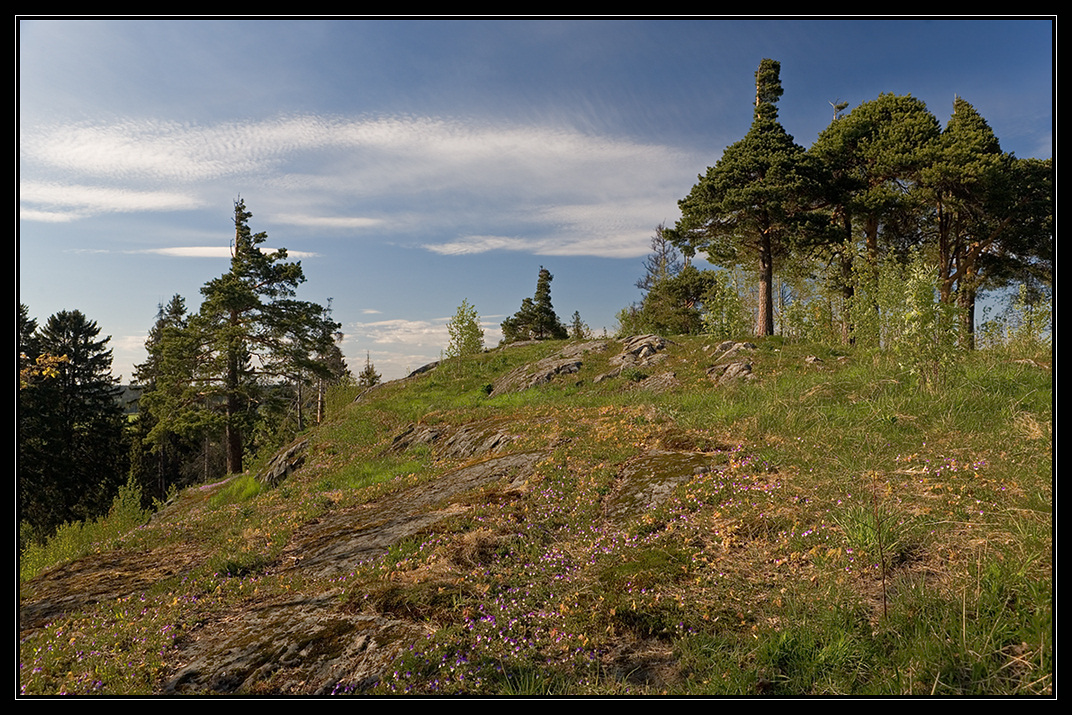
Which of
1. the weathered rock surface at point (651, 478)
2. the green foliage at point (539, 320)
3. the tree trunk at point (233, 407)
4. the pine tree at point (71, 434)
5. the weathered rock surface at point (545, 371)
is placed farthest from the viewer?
the green foliage at point (539, 320)

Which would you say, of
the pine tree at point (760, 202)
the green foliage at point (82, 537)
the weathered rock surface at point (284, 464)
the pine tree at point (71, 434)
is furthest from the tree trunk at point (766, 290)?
the pine tree at point (71, 434)

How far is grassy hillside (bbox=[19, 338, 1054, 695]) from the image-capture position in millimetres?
2951

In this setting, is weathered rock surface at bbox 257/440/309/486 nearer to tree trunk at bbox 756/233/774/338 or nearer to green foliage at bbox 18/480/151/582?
green foliage at bbox 18/480/151/582

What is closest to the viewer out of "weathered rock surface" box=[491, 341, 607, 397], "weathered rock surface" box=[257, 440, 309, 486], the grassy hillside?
the grassy hillside

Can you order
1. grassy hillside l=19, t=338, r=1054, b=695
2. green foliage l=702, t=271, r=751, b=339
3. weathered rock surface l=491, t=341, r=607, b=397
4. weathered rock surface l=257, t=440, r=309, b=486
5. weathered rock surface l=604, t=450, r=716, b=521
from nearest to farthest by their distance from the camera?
grassy hillside l=19, t=338, r=1054, b=695, weathered rock surface l=604, t=450, r=716, b=521, weathered rock surface l=257, t=440, r=309, b=486, weathered rock surface l=491, t=341, r=607, b=397, green foliage l=702, t=271, r=751, b=339

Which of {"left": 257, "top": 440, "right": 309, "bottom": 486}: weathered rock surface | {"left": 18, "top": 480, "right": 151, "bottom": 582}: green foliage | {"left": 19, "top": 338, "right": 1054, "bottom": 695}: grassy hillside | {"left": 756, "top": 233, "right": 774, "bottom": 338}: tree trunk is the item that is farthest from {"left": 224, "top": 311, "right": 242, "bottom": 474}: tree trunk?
{"left": 756, "top": 233, "right": 774, "bottom": 338}: tree trunk

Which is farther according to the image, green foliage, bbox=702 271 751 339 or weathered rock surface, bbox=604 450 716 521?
green foliage, bbox=702 271 751 339

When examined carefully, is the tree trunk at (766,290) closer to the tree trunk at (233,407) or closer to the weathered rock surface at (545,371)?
the weathered rock surface at (545,371)

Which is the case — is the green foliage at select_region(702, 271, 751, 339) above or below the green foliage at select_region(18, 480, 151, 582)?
above

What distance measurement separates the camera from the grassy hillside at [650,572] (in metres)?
2.95
